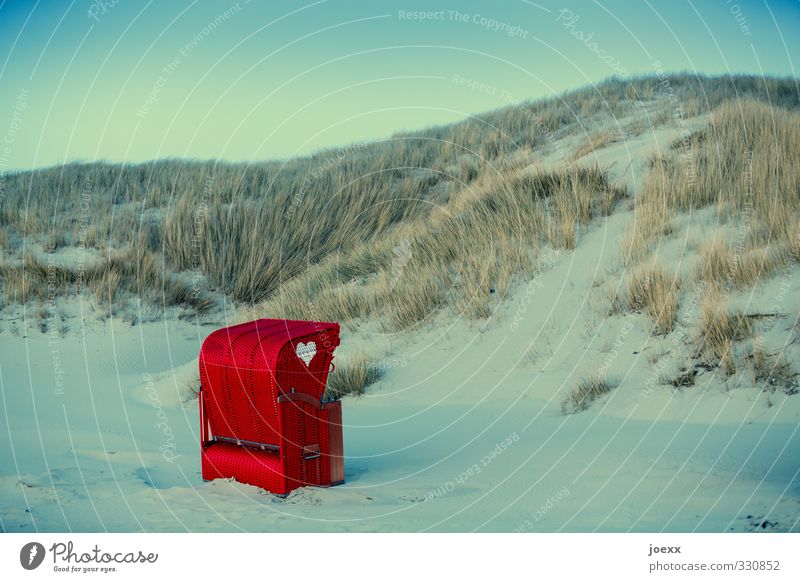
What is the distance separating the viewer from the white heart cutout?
6457 millimetres

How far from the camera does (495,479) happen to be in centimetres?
684

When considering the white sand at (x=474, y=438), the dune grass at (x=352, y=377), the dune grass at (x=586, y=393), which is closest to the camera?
the white sand at (x=474, y=438)

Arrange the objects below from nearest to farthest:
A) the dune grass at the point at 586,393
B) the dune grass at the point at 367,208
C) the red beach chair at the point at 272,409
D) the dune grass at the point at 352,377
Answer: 1. the red beach chair at the point at 272,409
2. the dune grass at the point at 586,393
3. the dune grass at the point at 352,377
4. the dune grass at the point at 367,208

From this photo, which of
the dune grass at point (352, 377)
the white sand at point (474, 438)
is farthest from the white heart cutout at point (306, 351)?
the dune grass at point (352, 377)

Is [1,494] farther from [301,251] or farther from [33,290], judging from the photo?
[301,251]

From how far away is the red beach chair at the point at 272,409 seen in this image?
6367mm

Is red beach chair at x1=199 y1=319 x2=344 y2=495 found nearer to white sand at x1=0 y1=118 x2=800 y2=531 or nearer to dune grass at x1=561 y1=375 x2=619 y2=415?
white sand at x1=0 y1=118 x2=800 y2=531

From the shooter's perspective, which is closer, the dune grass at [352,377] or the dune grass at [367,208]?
the dune grass at [352,377]

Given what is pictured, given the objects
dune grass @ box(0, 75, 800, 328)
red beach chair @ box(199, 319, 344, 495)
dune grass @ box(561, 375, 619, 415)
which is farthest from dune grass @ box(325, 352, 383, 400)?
red beach chair @ box(199, 319, 344, 495)

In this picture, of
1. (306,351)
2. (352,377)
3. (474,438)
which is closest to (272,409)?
(306,351)

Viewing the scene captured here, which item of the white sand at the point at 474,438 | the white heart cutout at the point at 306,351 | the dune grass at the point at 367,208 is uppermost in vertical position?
the dune grass at the point at 367,208

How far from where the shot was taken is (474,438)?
793 cm

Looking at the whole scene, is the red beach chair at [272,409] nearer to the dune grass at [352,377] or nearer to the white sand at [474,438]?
the white sand at [474,438]

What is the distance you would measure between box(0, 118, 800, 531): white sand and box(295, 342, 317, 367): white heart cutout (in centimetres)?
86
